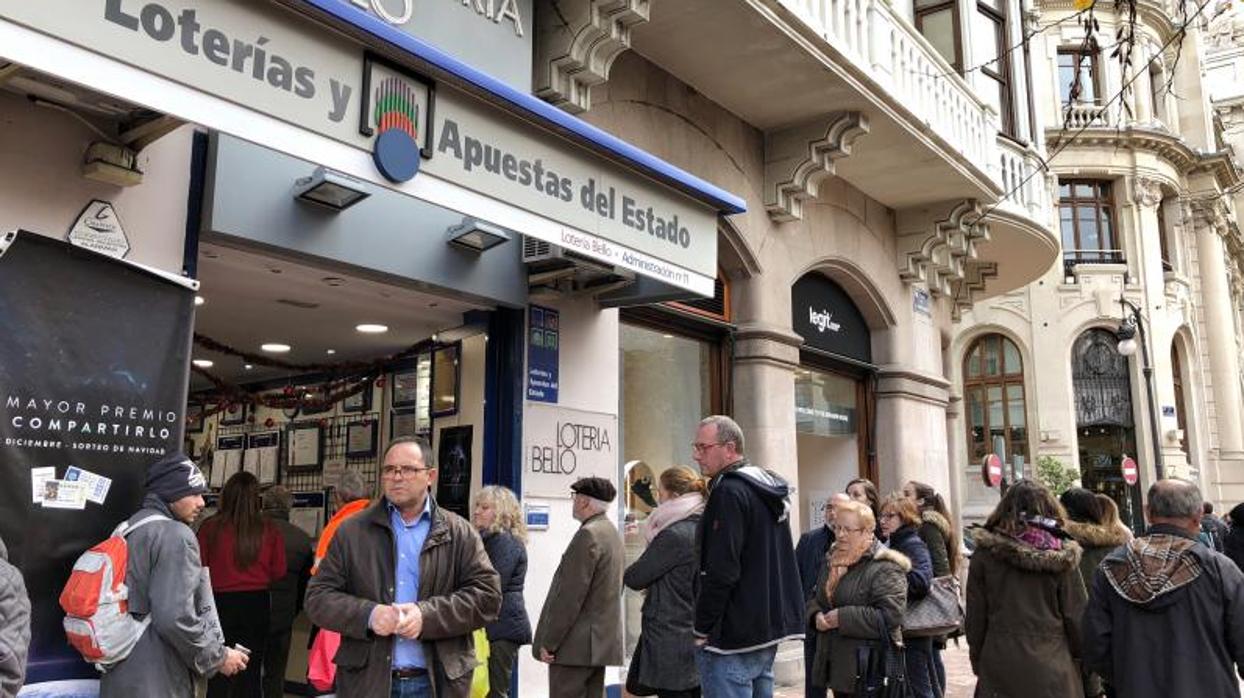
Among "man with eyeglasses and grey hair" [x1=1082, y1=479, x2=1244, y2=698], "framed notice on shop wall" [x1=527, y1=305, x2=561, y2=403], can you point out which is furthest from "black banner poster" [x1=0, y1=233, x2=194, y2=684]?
"man with eyeglasses and grey hair" [x1=1082, y1=479, x2=1244, y2=698]

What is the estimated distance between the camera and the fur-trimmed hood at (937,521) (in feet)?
21.6

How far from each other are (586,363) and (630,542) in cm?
202

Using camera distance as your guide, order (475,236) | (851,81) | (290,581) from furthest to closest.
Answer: (851,81), (290,581), (475,236)

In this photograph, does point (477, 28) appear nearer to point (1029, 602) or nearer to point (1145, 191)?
point (1029, 602)

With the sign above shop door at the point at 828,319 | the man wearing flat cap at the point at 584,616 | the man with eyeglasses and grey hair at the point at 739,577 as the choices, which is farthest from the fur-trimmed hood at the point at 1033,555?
the sign above shop door at the point at 828,319

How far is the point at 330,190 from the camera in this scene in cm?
580

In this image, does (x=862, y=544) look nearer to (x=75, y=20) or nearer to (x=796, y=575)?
(x=796, y=575)

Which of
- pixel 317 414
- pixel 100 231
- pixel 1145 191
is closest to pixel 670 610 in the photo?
pixel 100 231

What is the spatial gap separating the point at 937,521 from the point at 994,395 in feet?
101

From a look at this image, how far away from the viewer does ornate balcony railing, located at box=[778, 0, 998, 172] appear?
355 inches

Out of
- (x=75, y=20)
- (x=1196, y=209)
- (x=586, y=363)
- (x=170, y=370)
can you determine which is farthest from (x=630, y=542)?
(x=1196, y=209)

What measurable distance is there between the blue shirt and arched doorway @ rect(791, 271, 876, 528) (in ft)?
24.8

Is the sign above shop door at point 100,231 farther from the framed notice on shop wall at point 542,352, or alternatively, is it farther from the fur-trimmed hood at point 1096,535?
the fur-trimmed hood at point 1096,535

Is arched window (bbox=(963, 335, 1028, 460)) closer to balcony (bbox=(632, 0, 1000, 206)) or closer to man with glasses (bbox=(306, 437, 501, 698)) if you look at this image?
balcony (bbox=(632, 0, 1000, 206))
